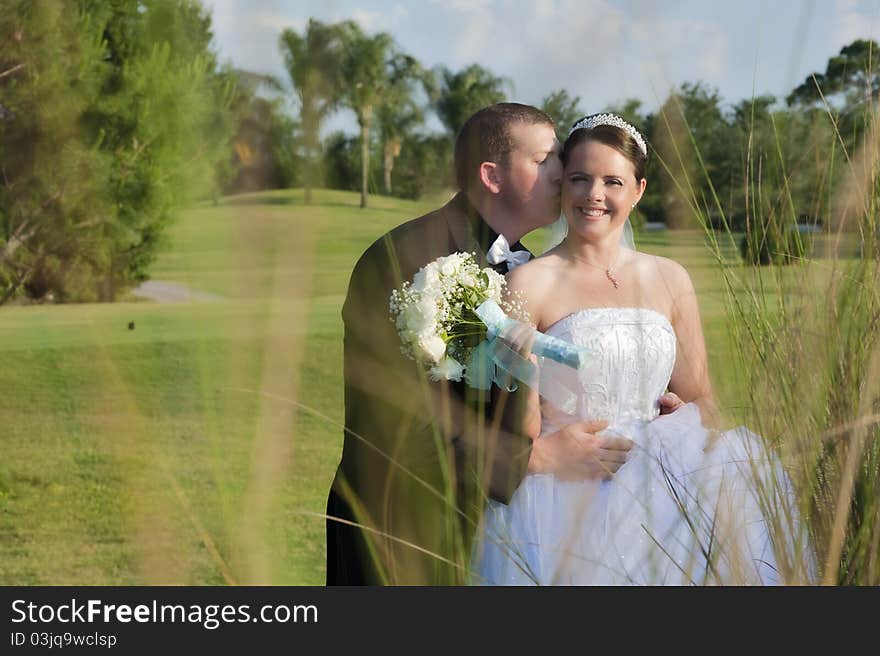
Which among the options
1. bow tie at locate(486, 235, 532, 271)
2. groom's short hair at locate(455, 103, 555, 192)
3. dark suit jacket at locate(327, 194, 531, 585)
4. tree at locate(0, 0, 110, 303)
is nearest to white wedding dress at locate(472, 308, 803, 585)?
dark suit jacket at locate(327, 194, 531, 585)

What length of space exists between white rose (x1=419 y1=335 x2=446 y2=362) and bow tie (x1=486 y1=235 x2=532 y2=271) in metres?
0.48

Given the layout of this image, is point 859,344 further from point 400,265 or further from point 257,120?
point 400,265

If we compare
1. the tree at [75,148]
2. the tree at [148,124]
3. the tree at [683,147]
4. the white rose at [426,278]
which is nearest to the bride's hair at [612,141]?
the tree at [683,147]

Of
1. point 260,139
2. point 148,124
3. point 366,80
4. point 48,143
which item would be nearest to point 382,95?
point 366,80

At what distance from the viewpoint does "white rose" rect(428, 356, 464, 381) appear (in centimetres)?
251

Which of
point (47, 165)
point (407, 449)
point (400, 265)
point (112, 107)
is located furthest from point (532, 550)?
point (112, 107)

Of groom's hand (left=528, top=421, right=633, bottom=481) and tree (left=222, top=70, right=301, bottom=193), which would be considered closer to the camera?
tree (left=222, top=70, right=301, bottom=193)

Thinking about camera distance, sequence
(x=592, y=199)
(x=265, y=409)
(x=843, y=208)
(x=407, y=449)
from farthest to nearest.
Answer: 1. (x=592, y=199)
2. (x=407, y=449)
3. (x=843, y=208)
4. (x=265, y=409)

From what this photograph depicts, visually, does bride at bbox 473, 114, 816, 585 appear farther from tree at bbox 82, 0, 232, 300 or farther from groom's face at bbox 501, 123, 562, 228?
tree at bbox 82, 0, 232, 300

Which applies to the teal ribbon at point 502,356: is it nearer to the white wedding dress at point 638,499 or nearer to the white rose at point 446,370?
the white rose at point 446,370

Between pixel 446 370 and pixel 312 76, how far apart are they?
1.34m

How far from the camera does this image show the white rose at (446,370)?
2.51 m

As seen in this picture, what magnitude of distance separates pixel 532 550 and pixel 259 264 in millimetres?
1519
